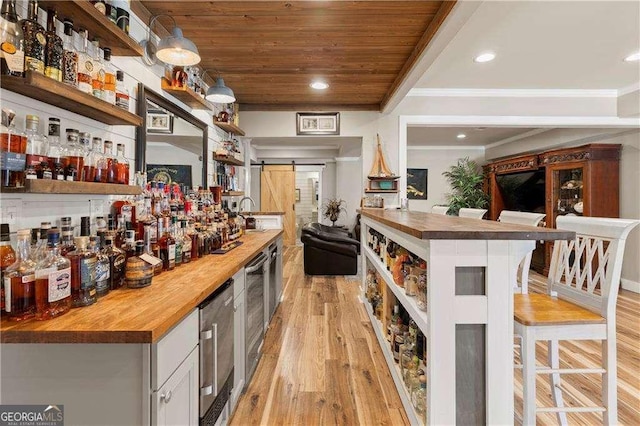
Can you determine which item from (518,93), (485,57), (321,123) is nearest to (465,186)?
(518,93)

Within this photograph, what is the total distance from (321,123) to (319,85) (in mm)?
770

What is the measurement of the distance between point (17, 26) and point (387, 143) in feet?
12.2

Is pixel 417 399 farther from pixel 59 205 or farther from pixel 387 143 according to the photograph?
pixel 387 143

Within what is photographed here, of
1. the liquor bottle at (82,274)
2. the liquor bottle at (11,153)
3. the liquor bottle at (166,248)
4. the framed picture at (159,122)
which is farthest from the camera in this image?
the framed picture at (159,122)

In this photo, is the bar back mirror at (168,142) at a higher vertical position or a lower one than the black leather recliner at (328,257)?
higher

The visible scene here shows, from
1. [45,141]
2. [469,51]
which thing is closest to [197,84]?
[45,141]

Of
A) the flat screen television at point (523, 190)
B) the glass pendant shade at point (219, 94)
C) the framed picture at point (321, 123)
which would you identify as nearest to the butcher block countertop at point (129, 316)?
the glass pendant shade at point (219, 94)

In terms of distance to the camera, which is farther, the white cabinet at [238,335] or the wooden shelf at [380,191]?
the wooden shelf at [380,191]

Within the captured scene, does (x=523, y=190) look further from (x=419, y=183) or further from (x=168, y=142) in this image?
(x=168, y=142)

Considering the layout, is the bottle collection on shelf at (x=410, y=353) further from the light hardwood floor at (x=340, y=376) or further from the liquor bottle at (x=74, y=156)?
the liquor bottle at (x=74, y=156)

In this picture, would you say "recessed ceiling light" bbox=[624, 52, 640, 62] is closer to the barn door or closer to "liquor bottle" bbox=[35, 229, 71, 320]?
"liquor bottle" bbox=[35, 229, 71, 320]

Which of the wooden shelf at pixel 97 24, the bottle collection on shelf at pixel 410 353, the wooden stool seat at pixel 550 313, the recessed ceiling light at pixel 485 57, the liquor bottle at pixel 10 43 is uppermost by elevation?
the recessed ceiling light at pixel 485 57

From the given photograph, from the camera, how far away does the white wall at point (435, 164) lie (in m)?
7.42

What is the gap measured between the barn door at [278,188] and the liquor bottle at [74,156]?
273 inches
